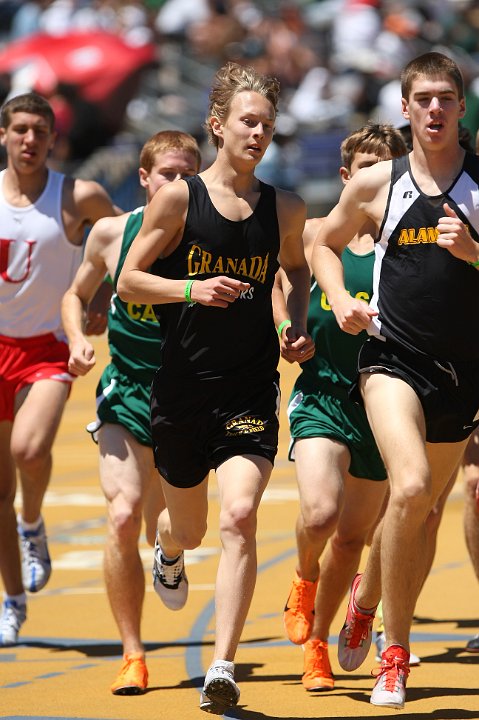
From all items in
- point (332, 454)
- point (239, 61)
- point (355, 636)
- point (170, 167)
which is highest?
point (239, 61)

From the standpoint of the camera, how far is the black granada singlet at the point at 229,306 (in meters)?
6.21

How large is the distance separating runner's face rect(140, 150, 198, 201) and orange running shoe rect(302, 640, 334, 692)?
92.9 inches

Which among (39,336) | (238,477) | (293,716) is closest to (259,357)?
(238,477)

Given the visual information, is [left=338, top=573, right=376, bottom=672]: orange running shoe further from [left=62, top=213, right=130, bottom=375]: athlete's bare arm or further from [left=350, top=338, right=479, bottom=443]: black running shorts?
[left=62, top=213, right=130, bottom=375]: athlete's bare arm

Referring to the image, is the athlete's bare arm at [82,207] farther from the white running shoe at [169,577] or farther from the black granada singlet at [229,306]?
the black granada singlet at [229,306]

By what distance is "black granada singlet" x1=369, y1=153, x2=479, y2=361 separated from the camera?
5957 mm

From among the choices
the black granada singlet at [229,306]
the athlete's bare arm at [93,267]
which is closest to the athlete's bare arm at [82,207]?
the athlete's bare arm at [93,267]

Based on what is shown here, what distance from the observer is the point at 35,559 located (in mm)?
8648

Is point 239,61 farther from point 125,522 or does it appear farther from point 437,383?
point 437,383

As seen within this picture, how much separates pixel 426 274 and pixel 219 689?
1.84 meters

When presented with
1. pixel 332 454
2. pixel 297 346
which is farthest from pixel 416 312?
pixel 332 454

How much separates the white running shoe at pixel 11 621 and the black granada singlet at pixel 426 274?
3238 mm

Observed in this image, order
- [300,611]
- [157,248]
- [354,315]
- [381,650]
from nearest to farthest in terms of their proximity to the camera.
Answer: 1. [354,315]
2. [157,248]
3. [300,611]
4. [381,650]

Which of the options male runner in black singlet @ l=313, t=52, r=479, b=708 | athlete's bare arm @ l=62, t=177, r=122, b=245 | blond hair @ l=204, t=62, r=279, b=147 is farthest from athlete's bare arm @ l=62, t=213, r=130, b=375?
male runner in black singlet @ l=313, t=52, r=479, b=708
